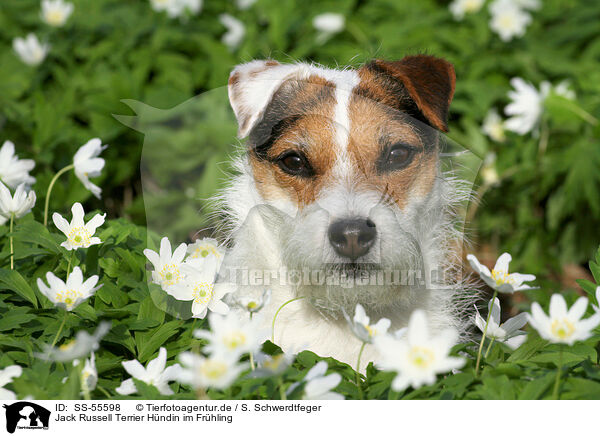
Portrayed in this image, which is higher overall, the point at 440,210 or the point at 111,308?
the point at 440,210

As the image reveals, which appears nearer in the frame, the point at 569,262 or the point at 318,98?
the point at 318,98

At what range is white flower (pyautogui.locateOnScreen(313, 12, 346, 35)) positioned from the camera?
19.7 ft

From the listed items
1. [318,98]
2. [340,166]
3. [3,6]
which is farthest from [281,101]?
[3,6]

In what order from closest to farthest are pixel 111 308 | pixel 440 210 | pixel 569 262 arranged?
pixel 111 308 → pixel 440 210 → pixel 569 262

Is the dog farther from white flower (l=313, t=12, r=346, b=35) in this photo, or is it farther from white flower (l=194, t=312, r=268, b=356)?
white flower (l=313, t=12, r=346, b=35)

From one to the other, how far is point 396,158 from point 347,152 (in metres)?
0.21

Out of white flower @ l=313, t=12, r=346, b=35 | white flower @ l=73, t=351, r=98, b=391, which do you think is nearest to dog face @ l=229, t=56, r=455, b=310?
white flower @ l=73, t=351, r=98, b=391

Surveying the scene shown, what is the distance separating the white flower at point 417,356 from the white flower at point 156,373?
29.1 inches

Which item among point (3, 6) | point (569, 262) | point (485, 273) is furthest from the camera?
point (3, 6)

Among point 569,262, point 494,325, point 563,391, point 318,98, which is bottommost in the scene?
point 563,391

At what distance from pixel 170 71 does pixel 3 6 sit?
88.9 inches

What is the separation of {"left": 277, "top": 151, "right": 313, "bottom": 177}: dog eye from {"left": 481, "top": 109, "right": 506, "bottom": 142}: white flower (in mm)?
3786

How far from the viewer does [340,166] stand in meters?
2.44

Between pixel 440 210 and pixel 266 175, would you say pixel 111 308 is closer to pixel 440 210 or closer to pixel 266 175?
pixel 266 175
